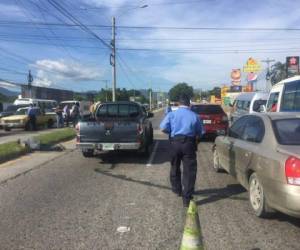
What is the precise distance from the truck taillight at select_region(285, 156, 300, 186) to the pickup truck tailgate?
6753 millimetres

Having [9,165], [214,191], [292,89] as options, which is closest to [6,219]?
[214,191]

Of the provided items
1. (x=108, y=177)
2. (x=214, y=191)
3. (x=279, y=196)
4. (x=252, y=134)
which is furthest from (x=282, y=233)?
(x=108, y=177)

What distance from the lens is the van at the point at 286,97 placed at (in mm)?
14108

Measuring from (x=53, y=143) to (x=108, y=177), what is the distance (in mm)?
7833

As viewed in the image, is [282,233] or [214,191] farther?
[214,191]

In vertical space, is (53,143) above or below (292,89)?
below

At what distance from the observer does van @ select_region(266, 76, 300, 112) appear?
46.3 feet

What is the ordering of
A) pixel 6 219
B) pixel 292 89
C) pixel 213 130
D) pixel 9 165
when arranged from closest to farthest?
pixel 6 219, pixel 9 165, pixel 292 89, pixel 213 130

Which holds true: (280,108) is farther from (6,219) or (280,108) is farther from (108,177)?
(6,219)

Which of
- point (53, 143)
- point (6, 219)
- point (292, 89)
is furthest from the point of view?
point (53, 143)

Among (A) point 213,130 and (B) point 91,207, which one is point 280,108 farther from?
(B) point 91,207

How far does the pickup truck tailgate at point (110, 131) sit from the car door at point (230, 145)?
314 cm

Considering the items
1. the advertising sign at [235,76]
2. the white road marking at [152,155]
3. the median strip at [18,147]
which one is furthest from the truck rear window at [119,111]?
the advertising sign at [235,76]

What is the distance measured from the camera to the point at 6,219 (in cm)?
659
